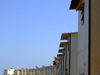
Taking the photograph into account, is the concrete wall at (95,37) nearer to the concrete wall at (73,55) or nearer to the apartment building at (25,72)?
the concrete wall at (73,55)

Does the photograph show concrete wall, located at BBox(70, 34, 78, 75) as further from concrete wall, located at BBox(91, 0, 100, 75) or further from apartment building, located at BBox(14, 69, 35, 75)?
apartment building, located at BBox(14, 69, 35, 75)

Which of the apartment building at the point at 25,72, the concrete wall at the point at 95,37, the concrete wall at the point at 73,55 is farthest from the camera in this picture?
the apartment building at the point at 25,72

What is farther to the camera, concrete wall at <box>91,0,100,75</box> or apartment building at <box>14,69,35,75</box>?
apartment building at <box>14,69,35,75</box>

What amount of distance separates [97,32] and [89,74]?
1.71 metres

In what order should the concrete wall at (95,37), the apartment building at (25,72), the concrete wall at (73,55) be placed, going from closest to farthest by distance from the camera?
the concrete wall at (95,37) → the concrete wall at (73,55) → the apartment building at (25,72)

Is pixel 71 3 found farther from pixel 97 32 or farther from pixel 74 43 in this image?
pixel 74 43

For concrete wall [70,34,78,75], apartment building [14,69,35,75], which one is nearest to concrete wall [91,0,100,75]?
concrete wall [70,34,78,75]

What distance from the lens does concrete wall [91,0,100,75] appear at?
11.4m

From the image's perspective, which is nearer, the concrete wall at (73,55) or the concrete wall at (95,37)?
the concrete wall at (95,37)

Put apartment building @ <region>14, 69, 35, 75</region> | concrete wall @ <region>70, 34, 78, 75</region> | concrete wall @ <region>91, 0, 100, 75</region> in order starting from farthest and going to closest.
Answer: apartment building @ <region>14, 69, 35, 75</region> < concrete wall @ <region>70, 34, 78, 75</region> < concrete wall @ <region>91, 0, 100, 75</region>

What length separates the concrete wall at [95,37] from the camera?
37.4 ft

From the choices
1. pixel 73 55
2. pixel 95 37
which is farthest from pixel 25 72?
pixel 95 37

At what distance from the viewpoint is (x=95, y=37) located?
11.6 meters

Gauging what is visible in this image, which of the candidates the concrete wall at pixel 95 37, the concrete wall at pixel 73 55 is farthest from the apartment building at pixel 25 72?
the concrete wall at pixel 95 37
